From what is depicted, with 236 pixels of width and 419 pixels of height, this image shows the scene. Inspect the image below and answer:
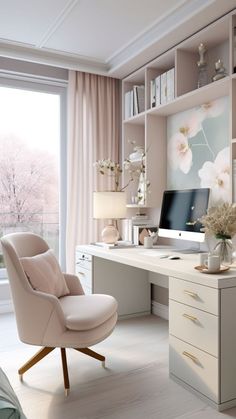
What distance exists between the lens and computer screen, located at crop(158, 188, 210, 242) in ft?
9.03

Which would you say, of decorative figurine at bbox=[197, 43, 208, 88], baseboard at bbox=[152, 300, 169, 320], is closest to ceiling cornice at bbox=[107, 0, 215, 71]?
decorative figurine at bbox=[197, 43, 208, 88]

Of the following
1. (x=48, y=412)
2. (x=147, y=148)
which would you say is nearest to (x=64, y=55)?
(x=147, y=148)

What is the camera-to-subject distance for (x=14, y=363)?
2469 mm

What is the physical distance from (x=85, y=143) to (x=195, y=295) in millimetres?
2269

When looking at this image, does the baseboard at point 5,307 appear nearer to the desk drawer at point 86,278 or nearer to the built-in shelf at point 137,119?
the desk drawer at point 86,278

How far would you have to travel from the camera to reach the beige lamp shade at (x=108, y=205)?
326 centimetres

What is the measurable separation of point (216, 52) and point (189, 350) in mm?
2193

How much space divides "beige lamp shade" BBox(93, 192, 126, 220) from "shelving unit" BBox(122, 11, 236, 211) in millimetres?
299

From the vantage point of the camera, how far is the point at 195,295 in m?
2.03

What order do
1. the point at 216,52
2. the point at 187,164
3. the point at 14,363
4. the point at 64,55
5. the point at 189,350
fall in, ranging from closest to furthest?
the point at 189,350, the point at 14,363, the point at 216,52, the point at 187,164, the point at 64,55

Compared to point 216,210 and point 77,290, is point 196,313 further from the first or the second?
point 77,290

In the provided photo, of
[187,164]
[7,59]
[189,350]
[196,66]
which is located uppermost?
[7,59]

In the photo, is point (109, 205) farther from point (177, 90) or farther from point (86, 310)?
point (86, 310)

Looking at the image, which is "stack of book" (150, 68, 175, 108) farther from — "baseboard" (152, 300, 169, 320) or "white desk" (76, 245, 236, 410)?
"baseboard" (152, 300, 169, 320)
